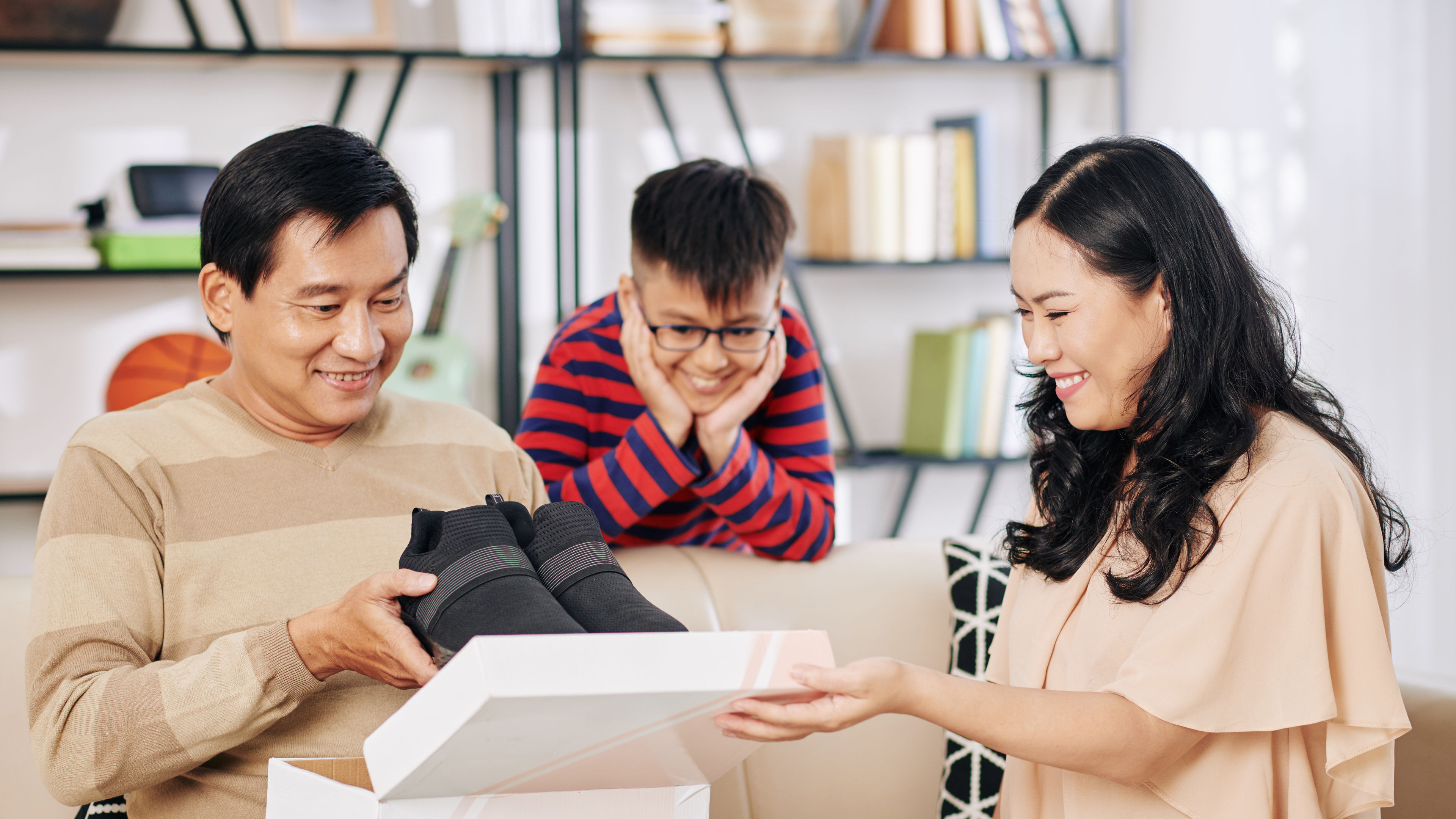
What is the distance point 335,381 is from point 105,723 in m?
0.39

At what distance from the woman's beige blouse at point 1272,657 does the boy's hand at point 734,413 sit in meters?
0.66

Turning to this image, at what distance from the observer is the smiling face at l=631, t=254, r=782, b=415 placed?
1619mm

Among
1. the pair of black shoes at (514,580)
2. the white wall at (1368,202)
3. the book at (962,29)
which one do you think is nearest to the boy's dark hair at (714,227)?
the pair of black shoes at (514,580)

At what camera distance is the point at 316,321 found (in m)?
1.20

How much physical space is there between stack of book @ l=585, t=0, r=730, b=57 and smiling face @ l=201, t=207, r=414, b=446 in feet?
5.41

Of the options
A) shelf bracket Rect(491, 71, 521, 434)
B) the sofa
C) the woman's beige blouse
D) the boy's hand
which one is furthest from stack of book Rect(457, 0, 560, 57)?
the woman's beige blouse

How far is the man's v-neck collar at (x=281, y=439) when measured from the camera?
1.25 m

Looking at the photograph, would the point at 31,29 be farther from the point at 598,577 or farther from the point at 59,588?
the point at 598,577

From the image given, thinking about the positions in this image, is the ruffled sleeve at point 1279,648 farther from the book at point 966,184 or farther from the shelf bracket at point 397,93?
the shelf bracket at point 397,93

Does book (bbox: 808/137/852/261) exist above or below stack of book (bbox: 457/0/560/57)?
below

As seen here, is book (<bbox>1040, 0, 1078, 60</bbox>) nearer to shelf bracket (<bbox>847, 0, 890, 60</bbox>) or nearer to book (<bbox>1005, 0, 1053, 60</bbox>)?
book (<bbox>1005, 0, 1053, 60</bbox>)

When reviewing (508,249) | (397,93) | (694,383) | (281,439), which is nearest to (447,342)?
(508,249)

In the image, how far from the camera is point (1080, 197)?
1166 mm

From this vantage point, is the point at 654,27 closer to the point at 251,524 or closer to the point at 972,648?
the point at 972,648
